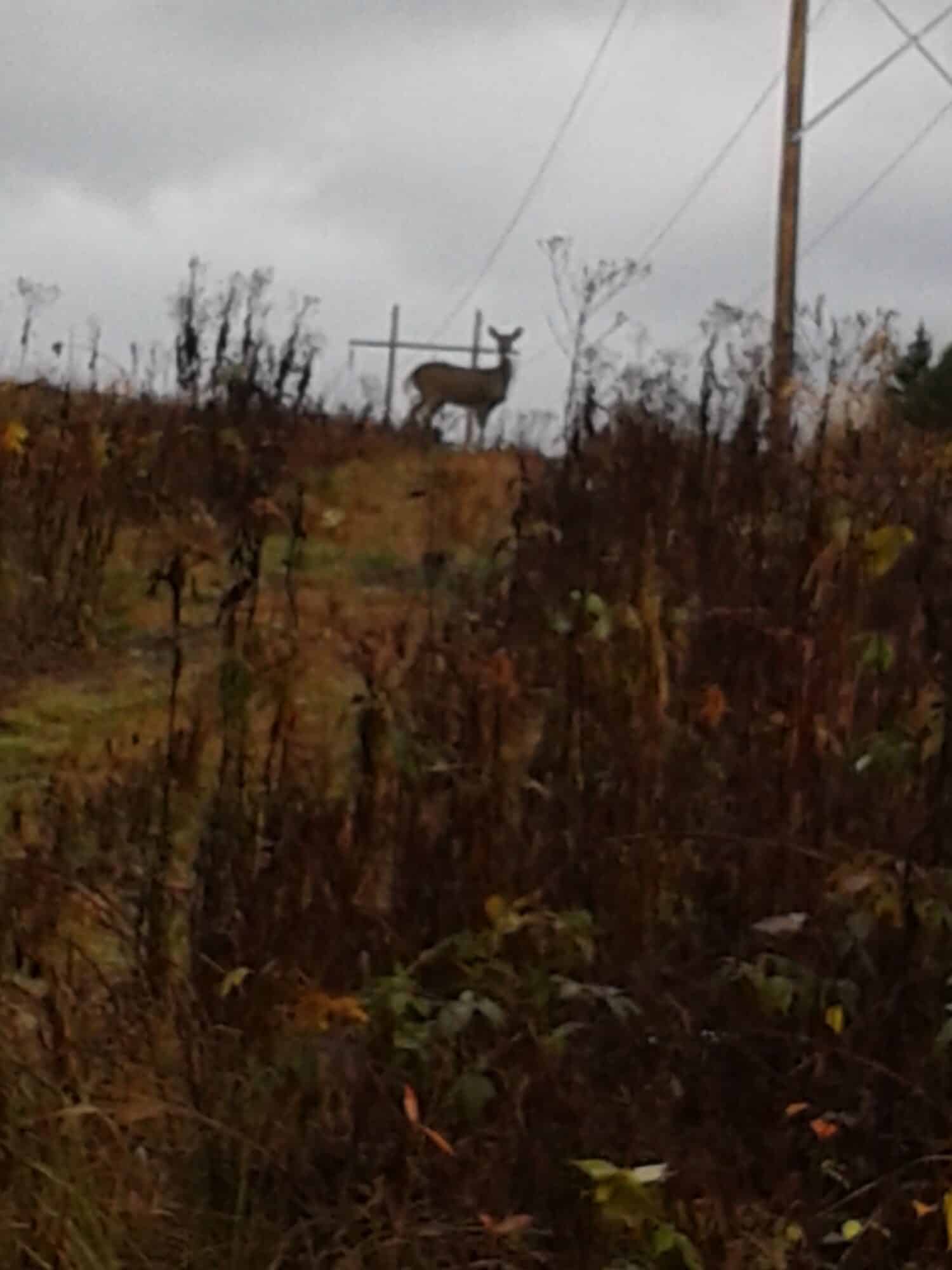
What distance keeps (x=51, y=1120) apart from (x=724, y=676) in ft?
6.08

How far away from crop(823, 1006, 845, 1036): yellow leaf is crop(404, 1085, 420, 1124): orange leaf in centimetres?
66

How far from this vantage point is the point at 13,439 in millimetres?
6320

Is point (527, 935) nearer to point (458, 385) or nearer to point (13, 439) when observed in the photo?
→ point (13, 439)

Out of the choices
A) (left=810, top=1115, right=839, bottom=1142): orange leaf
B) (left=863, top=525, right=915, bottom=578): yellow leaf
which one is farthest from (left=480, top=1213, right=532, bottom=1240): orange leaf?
(left=863, top=525, right=915, bottom=578): yellow leaf

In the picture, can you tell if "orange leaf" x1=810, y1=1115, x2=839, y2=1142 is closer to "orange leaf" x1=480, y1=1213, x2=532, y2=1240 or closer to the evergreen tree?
"orange leaf" x1=480, y1=1213, x2=532, y2=1240

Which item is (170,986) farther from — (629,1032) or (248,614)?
(248,614)

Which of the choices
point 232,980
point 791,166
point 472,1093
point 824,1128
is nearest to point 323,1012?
point 232,980

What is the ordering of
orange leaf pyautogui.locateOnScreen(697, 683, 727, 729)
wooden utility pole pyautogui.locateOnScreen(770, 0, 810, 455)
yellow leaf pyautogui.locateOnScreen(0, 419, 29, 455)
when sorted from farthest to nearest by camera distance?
1. wooden utility pole pyautogui.locateOnScreen(770, 0, 810, 455)
2. yellow leaf pyautogui.locateOnScreen(0, 419, 29, 455)
3. orange leaf pyautogui.locateOnScreen(697, 683, 727, 729)

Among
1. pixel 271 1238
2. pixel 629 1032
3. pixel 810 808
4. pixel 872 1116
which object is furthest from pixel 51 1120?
pixel 810 808

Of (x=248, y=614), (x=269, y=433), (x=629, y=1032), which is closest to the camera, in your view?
(x=629, y=1032)

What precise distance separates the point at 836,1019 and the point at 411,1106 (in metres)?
0.69

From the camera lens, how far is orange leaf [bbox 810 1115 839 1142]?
3.15 metres

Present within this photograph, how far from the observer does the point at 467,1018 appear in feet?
9.95

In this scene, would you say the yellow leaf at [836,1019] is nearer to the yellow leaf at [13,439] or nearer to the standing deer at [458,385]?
the yellow leaf at [13,439]
